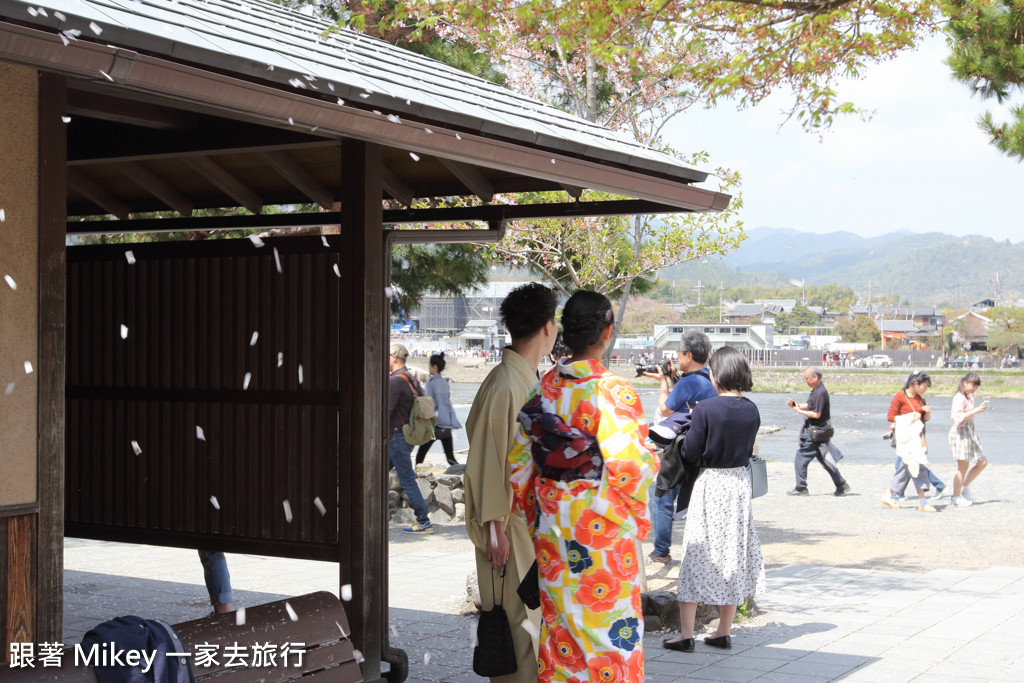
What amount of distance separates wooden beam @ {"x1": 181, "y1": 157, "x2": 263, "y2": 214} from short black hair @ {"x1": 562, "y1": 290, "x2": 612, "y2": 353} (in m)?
2.75

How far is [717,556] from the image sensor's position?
19.4 ft

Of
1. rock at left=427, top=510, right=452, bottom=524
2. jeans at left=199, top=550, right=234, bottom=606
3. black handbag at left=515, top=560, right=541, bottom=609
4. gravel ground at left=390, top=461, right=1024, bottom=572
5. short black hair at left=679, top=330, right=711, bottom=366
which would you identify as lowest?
gravel ground at left=390, top=461, right=1024, bottom=572

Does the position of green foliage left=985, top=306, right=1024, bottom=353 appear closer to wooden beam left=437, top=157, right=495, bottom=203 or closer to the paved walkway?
the paved walkway

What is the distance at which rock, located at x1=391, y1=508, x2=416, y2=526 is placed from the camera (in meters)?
11.1

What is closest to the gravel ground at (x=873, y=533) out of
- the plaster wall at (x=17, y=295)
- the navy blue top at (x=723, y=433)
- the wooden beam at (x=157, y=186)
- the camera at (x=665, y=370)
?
the camera at (x=665, y=370)

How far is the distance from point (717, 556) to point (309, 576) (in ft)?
12.2

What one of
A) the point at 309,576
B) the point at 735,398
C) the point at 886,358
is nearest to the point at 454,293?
the point at 309,576

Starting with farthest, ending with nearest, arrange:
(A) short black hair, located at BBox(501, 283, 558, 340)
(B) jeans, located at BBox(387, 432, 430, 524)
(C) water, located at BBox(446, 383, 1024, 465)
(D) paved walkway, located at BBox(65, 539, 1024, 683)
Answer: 1. (C) water, located at BBox(446, 383, 1024, 465)
2. (B) jeans, located at BBox(387, 432, 430, 524)
3. (D) paved walkway, located at BBox(65, 539, 1024, 683)
4. (A) short black hair, located at BBox(501, 283, 558, 340)

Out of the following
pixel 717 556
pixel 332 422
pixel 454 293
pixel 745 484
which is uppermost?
pixel 454 293

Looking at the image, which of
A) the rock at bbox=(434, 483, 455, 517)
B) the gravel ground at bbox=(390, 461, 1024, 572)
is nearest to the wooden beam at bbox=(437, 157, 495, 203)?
the gravel ground at bbox=(390, 461, 1024, 572)

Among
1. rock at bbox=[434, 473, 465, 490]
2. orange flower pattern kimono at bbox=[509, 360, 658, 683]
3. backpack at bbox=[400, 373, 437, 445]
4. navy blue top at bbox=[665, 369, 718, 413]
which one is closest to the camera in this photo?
orange flower pattern kimono at bbox=[509, 360, 658, 683]

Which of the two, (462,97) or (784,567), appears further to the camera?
(784,567)

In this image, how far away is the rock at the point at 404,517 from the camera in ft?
36.4

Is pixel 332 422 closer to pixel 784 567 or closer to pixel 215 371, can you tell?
pixel 215 371
